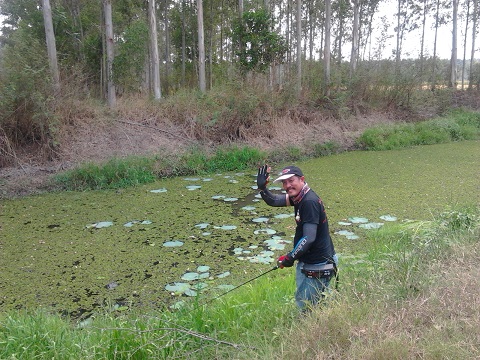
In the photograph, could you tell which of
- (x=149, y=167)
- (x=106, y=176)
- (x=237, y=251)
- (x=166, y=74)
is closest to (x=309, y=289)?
(x=237, y=251)

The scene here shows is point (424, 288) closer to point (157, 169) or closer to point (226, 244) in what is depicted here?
point (226, 244)

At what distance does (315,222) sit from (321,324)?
2.49 ft

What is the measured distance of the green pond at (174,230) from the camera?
423cm

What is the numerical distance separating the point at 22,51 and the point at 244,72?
6.50 m

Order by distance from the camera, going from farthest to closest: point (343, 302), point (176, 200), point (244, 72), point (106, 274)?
point (244, 72), point (176, 200), point (106, 274), point (343, 302)

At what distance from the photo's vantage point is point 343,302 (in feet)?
9.07

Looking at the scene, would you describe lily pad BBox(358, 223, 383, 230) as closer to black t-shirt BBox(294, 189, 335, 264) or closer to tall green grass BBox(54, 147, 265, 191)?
black t-shirt BBox(294, 189, 335, 264)

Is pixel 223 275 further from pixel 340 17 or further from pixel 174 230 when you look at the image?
pixel 340 17

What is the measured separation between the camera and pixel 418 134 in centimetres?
1353

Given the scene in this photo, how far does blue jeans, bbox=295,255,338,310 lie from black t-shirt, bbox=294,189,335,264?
0.25 feet

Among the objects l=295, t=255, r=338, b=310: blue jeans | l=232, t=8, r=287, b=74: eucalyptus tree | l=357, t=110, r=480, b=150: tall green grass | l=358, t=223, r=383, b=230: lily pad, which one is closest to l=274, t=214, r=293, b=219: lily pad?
l=358, t=223, r=383, b=230: lily pad

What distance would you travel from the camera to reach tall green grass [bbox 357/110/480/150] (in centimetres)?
1269

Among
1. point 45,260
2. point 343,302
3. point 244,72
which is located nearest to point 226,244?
point 45,260

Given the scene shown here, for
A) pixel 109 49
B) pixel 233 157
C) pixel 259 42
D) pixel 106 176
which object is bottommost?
pixel 106 176
